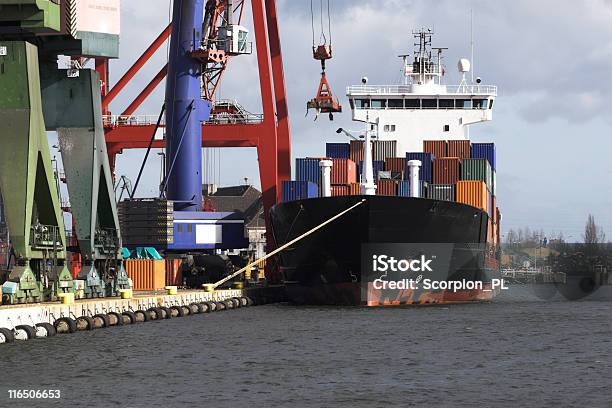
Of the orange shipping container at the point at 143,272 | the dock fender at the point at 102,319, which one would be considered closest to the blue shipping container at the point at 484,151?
the orange shipping container at the point at 143,272

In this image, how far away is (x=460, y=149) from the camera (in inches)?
2253

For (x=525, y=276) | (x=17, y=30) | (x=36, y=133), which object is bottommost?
(x=525, y=276)

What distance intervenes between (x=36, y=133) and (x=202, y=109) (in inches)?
916

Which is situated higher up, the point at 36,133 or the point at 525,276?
the point at 36,133

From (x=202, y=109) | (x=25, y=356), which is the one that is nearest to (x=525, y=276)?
(x=202, y=109)

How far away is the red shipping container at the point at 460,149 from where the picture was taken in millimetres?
57094

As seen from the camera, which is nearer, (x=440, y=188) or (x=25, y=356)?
(x=25, y=356)

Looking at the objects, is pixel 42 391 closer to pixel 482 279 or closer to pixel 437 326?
pixel 437 326

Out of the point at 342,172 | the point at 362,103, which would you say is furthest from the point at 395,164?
the point at 362,103

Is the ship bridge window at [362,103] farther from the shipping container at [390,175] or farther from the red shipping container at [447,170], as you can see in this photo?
the red shipping container at [447,170]

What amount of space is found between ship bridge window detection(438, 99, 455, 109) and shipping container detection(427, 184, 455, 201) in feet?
44.7

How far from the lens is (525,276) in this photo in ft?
477

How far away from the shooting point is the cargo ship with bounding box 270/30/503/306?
45312 millimetres

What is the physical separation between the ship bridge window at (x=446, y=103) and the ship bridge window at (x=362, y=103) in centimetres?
389
